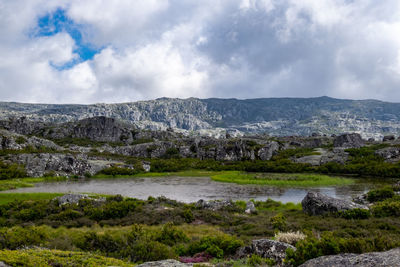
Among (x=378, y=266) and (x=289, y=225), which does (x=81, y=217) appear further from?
(x=378, y=266)

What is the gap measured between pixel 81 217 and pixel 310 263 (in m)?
26.5

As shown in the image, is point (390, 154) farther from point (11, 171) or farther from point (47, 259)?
point (11, 171)

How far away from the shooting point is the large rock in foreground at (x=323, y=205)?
28706 mm

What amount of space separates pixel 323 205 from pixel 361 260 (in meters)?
22.8

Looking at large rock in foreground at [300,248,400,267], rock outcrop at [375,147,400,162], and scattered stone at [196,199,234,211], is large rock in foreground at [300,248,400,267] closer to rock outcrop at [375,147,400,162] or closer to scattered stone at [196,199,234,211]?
scattered stone at [196,199,234,211]

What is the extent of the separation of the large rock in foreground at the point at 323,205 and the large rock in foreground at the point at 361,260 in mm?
21029

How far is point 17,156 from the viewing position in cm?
8725

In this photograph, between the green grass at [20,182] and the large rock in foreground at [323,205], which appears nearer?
the large rock in foreground at [323,205]

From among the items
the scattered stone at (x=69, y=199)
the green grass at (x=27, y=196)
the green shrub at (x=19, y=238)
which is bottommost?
the green grass at (x=27, y=196)

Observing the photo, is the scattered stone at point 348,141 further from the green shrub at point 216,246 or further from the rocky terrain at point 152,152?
the green shrub at point 216,246

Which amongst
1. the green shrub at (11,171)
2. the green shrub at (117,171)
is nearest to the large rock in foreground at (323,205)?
the green shrub at (117,171)

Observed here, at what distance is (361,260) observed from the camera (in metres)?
8.74

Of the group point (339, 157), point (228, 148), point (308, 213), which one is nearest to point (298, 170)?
point (339, 157)

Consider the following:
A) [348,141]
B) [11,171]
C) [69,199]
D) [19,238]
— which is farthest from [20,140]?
[348,141]
